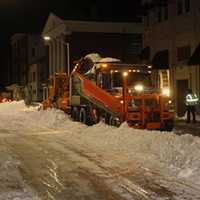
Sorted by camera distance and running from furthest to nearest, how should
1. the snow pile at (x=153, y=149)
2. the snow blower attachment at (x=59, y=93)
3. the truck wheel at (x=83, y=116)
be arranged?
the snow blower attachment at (x=59, y=93) < the truck wheel at (x=83, y=116) < the snow pile at (x=153, y=149)

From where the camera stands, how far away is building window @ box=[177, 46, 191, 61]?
36875 mm

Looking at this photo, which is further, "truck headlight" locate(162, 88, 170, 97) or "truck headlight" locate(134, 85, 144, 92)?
"truck headlight" locate(162, 88, 170, 97)

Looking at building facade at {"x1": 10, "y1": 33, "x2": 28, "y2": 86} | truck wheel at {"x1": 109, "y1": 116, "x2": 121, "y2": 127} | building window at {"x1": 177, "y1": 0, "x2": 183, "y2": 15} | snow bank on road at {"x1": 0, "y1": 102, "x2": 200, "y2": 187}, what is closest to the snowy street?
snow bank on road at {"x1": 0, "y1": 102, "x2": 200, "y2": 187}

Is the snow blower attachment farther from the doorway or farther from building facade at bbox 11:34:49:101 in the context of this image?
building facade at bbox 11:34:49:101

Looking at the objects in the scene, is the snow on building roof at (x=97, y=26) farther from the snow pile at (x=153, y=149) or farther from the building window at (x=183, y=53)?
the snow pile at (x=153, y=149)

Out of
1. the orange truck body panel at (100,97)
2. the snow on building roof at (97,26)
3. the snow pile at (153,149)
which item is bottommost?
the snow pile at (153,149)

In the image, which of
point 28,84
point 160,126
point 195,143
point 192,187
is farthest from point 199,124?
point 28,84

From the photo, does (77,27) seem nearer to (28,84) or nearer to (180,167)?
(28,84)

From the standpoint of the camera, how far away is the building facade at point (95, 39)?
60.6 metres

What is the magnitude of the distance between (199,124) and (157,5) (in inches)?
573

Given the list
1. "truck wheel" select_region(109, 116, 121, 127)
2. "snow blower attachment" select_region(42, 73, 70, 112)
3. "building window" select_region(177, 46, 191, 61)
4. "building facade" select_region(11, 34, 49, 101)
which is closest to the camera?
"truck wheel" select_region(109, 116, 121, 127)

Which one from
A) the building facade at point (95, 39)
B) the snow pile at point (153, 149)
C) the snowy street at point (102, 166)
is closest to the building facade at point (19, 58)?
the building facade at point (95, 39)

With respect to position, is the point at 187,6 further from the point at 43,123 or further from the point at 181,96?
the point at 43,123

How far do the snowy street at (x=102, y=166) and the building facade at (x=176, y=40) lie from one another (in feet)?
53.1
